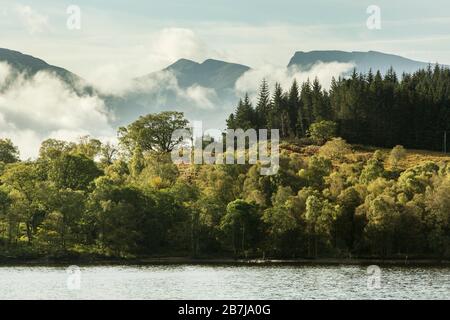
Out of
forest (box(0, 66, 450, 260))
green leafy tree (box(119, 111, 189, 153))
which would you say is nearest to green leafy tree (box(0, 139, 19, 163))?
forest (box(0, 66, 450, 260))

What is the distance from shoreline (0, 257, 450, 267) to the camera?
329ft

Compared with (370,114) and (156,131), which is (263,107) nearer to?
(370,114)

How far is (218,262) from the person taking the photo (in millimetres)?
104062

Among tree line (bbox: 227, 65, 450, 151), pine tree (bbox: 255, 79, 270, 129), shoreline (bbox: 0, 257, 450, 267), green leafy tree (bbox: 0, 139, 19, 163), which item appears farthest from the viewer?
pine tree (bbox: 255, 79, 270, 129)

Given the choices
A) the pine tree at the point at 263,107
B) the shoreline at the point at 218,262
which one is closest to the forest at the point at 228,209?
the shoreline at the point at 218,262

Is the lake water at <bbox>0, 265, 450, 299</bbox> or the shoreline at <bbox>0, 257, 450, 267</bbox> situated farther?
the shoreline at <bbox>0, 257, 450, 267</bbox>

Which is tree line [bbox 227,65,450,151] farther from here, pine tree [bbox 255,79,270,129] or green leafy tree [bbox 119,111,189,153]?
green leafy tree [bbox 119,111,189,153]

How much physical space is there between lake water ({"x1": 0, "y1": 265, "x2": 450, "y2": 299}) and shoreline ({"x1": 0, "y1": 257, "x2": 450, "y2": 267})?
8.76m

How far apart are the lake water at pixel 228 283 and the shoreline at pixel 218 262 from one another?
8.76 metres

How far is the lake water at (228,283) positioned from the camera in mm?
59775

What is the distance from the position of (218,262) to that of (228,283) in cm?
3487

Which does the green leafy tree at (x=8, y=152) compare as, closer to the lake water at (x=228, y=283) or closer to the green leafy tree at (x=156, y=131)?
the green leafy tree at (x=156, y=131)

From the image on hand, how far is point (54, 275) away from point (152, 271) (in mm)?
10611
